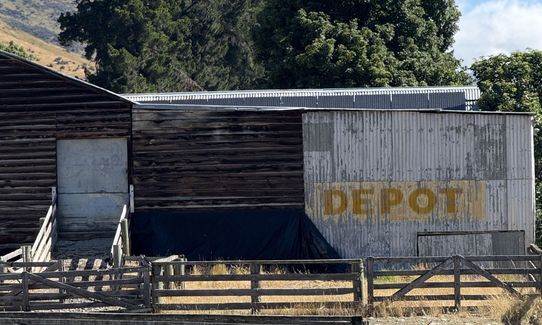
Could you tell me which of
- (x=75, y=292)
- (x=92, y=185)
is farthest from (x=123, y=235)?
(x=75, y=292)

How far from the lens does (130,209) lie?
29.7 m

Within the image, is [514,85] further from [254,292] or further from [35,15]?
[35,15]

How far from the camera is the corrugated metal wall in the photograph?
2925 cm

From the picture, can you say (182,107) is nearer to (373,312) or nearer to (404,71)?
(373,312)

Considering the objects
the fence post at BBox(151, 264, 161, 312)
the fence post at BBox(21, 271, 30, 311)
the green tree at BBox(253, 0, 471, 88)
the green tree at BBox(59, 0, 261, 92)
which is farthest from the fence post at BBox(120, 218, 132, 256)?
the green tree at BBox(59, 0, 261, 92)

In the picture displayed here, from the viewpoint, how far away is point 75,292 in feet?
70.0

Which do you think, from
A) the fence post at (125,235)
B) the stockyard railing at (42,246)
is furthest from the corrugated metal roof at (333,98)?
the fence post at (125,235)

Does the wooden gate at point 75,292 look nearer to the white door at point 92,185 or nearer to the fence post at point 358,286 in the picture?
the fence post at point 358,286

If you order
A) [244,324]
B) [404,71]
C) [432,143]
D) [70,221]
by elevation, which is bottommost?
[244,324]

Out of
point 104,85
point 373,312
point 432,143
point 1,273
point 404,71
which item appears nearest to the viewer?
point 373,312

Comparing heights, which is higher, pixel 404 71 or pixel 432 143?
pixel 404 71

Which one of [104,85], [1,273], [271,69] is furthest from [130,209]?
[104,85]

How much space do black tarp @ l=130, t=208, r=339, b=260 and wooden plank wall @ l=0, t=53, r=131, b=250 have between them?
2746 mm

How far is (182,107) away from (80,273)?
904 cm
